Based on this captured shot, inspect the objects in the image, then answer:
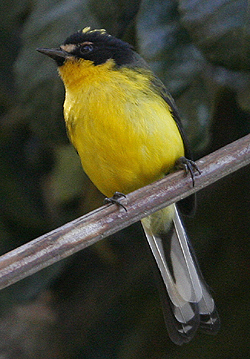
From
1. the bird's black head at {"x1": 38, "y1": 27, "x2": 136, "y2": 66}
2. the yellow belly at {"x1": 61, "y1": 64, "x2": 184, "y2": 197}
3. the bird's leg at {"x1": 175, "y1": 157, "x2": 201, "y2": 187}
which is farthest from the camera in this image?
the bird's black head at {"x1": 38, "y1": 27, "x2": 136, "y2": 66}

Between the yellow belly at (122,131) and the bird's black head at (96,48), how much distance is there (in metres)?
0.09

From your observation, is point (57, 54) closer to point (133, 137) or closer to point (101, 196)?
point (133, 137)

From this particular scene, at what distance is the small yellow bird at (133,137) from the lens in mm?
1465

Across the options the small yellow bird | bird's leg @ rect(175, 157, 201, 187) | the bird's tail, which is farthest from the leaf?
the bird's tail

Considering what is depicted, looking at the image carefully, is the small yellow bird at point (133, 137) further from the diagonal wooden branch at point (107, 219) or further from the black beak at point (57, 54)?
the diagonal wooden branch at point (107, 219)

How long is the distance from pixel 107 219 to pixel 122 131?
37 cm

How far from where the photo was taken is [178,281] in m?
1.68

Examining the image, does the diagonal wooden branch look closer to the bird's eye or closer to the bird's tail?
the bird's tail

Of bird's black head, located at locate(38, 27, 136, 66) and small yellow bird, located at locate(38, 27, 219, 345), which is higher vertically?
bird's black head, located at locate(38, 27, 136, 66)

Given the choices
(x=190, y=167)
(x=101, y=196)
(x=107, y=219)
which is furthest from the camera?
(x=101, y=196)

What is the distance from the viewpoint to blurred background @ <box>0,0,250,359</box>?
1.54 metres

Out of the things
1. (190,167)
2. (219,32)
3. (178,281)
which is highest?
(219,32)

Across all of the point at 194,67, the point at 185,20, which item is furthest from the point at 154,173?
the point at 185,20

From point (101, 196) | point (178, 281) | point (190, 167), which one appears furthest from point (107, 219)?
point (101, 196)
